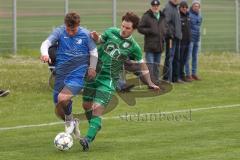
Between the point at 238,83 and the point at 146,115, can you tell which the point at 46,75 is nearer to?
the point at 238,83

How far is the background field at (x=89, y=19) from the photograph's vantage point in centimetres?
2758

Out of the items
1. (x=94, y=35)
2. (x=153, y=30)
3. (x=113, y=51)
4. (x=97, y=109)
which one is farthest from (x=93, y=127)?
(x=153, y=30)

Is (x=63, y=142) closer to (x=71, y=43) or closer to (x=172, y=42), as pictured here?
(x=71, y=43)

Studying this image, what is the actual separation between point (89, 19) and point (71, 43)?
18.8 metres

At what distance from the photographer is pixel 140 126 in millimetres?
14641

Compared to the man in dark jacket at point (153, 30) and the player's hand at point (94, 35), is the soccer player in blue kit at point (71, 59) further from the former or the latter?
the man in dark jacket at point (153, 30)

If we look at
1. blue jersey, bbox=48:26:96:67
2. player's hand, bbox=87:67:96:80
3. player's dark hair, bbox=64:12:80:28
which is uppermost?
player's dark hair, bbox=64:12:80:28

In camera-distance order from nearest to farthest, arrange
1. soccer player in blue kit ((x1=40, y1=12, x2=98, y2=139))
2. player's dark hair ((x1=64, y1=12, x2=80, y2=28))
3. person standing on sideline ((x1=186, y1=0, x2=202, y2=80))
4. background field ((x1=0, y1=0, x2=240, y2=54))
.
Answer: player's dark hair ((x1=64, y1=12, x2=80, y2=28)) < soccer player in blue kit ((x1=40, y1=12, x2=98, y2=139)) < person standing on sideline ((x1=186, y1=0, x2=202, y2=80)) < background field ((x1=0, y1=0, x2=240, y2=54))

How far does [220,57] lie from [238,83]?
25.4 feet

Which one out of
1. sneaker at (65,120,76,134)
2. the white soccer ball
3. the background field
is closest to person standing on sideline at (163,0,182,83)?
the background field

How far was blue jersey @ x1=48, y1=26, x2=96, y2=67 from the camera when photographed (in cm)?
1240

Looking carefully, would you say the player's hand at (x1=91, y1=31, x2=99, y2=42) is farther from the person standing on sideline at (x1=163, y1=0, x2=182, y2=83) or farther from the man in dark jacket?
the person standing on sideline at (x1=163, y1=0, x2=182, y2=83)

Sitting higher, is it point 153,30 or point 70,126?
point 153,30

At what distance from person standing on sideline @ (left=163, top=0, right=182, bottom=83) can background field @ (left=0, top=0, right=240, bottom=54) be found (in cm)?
696
